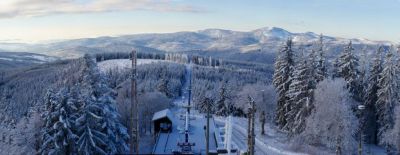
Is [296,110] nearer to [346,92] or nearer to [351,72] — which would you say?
[346,92]

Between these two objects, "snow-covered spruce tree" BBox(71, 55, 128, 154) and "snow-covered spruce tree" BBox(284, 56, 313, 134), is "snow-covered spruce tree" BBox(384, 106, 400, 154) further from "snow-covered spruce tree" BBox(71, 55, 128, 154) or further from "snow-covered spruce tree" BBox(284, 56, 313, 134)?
"snow-covered spruce tree" BBox(71, 55, 128, 154)

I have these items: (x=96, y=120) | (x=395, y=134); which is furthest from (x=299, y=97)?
(x=96, y=120)

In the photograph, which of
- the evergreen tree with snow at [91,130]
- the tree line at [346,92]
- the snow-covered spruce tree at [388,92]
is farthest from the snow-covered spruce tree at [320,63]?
the evergreen tree with snow at [91,130]

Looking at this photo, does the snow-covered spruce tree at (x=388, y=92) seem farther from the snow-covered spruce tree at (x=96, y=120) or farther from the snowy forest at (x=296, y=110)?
the snow-covered spruce tree at (x=96, y=120)

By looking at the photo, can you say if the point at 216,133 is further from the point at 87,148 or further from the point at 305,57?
the point at 87,148

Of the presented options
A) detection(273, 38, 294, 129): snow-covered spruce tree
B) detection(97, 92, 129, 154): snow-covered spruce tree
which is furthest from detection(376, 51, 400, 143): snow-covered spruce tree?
detection(97, 92, 129, 154): snow-covered spruce tree

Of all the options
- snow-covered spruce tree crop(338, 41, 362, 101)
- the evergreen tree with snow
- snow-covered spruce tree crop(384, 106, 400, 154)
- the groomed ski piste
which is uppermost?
snow-covered spruce tree crop(338, 41, 362, 101)

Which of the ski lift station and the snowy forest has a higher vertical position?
the snowy forest
